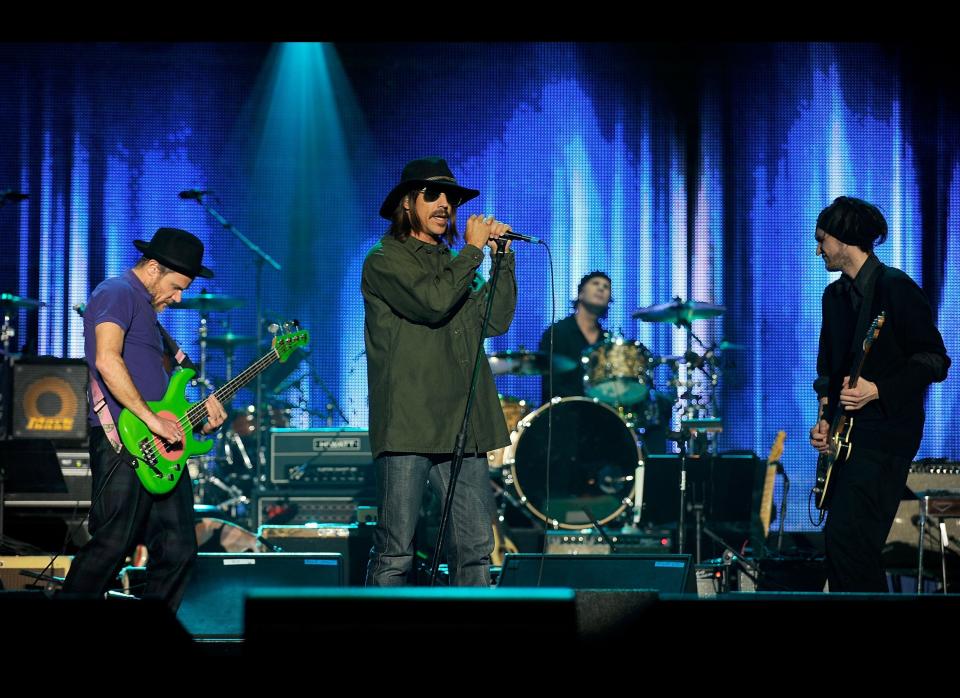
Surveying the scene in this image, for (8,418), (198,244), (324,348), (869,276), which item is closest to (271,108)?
(324,348)

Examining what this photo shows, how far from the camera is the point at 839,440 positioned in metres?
4.41

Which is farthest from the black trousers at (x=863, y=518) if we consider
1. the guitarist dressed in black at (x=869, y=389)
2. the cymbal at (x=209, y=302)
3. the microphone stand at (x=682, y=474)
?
the cymbal at (x=209, y=302)

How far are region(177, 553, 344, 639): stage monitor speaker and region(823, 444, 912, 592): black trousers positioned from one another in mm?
2161

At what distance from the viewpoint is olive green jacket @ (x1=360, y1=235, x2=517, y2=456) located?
13.0ft

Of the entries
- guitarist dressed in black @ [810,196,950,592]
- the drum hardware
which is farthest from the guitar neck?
guitarist dressed in black @ [810,196,950,592]

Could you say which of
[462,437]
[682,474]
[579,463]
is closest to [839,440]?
[462,437]

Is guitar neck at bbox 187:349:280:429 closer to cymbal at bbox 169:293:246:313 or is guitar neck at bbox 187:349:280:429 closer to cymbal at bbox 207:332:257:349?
cymbal at bbox 169:293:246:313

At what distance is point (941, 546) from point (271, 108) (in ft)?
21.5

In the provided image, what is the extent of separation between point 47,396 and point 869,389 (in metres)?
5.33

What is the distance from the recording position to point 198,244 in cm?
489

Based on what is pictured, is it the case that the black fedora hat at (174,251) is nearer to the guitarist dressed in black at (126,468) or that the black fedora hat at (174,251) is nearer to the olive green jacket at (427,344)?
the guitarist dressed in black at (126,468)

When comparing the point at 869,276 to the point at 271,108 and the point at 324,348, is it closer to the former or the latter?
the point at 324,348

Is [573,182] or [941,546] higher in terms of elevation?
[573,182]

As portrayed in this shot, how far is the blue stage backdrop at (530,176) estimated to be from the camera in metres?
9.17
